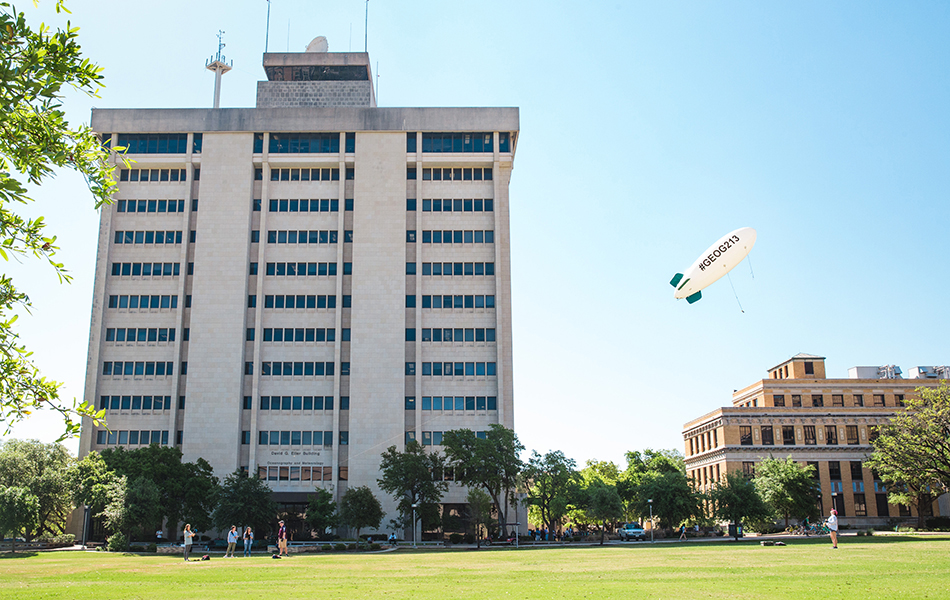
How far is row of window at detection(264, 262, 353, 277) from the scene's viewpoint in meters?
90.2

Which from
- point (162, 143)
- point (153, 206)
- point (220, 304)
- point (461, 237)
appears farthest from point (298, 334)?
point (162, 143)

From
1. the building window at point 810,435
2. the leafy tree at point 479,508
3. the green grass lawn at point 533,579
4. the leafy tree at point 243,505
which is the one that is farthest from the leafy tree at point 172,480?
the building window at point 810,435

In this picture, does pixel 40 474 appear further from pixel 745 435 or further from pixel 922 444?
pixel 745 435

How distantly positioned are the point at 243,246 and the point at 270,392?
18052 millimetres

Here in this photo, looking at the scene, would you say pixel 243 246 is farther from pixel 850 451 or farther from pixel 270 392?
pixel 850 451

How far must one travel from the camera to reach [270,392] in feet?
286

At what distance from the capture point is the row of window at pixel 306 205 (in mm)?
92312

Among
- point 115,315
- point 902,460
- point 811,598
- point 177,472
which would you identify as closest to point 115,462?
point 177,472

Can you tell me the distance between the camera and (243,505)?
2630 inches

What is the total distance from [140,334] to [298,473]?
2567cm

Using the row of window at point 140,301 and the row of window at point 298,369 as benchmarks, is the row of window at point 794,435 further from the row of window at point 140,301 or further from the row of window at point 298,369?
the row of window at point 140,301

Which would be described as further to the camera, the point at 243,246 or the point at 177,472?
the point at 243,246

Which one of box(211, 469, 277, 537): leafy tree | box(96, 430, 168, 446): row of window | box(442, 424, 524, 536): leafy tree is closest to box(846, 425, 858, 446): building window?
box(442, 424, 524, 536): leafy tree

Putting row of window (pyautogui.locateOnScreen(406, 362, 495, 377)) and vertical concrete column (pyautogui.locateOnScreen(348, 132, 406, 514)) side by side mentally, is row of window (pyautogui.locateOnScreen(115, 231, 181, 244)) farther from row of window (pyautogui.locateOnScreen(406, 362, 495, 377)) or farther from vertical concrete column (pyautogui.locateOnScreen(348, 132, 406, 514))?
row of window (pyautogui.locateOnScreen(406, 362, 495, 377))
